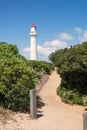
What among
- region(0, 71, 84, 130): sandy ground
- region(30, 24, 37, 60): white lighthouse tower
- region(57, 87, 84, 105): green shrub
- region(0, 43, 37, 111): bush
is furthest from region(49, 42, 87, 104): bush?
region(30, 24, 37, 60): white lighthouse tower

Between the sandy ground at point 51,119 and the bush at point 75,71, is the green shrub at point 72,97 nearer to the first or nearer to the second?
the bush at point 75,71

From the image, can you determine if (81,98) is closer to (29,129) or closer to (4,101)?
(4,101)

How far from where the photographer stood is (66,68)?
17062 millimetres

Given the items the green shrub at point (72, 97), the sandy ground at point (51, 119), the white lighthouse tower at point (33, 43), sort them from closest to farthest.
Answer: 1. the sandy ground at point (51, 119)
2. the green shrub at point (72, 97)
3. the white lighthouse tower at point (33, 43)

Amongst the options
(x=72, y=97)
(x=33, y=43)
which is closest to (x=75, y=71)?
(x=72, y=97)

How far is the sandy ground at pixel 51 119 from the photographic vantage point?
12016mm

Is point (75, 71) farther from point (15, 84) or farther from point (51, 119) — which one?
point (51, 119)

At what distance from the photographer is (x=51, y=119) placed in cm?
1327

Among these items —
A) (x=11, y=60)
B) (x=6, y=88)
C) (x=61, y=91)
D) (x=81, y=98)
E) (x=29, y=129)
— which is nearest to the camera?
(x=29, y=129)

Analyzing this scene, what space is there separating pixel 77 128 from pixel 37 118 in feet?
6.65

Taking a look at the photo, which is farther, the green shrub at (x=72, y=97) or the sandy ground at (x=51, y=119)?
the green shrub at (x=72, y=97)

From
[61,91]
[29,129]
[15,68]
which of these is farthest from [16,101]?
[61,91]

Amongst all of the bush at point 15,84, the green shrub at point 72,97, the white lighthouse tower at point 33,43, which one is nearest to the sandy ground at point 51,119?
the green shrub at point 72,97

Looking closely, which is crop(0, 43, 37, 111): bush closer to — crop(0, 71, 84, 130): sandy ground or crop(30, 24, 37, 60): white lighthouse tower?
crop(0, 71, 84, 130): sandy ground
